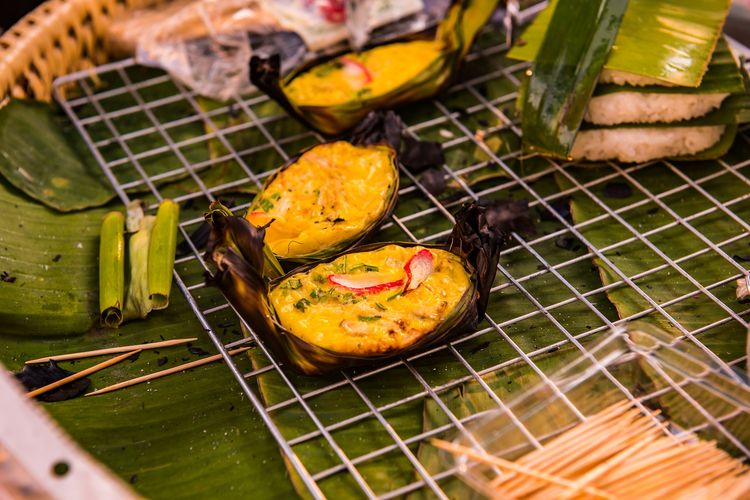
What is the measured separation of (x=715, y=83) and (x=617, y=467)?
153 centimetres

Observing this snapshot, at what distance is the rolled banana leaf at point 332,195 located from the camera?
8.40ft

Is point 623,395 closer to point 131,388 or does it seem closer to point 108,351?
point 131,388

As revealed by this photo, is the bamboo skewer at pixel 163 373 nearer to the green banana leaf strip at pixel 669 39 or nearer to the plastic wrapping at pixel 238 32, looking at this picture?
the plastic wrapping at pixel 238 32

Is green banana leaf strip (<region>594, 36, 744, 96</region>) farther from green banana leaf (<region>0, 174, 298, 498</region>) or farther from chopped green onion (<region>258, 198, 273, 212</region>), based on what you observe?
green banana leaf (<region>0, 174, 298, 498</region>)

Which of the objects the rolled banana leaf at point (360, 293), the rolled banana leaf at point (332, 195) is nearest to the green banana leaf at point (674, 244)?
the rolled banana leaf at point (360, 293)

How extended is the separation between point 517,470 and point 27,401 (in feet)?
3.29

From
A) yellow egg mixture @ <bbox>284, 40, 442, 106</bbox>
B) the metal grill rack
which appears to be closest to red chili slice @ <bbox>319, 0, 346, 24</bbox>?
yellow egg mixture @ <bbox>284, 40, 442, 106</bbox>

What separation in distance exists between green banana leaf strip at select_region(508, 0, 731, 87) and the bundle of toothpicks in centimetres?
129

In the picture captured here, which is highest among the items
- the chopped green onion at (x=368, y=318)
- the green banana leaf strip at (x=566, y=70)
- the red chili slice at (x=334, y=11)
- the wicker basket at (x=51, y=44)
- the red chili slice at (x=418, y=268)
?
the green banana leaf strip at (x=566, y=70)

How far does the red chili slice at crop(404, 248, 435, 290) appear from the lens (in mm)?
2336

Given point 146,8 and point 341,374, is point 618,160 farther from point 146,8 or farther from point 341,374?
point 146,8

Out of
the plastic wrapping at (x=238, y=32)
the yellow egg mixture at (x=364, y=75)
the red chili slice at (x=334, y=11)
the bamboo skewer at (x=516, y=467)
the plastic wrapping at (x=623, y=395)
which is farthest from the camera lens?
the red chili slice at (x=334, y=11)

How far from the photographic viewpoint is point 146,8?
3.85m

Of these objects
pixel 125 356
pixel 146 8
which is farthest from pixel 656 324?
pixel 146 8
